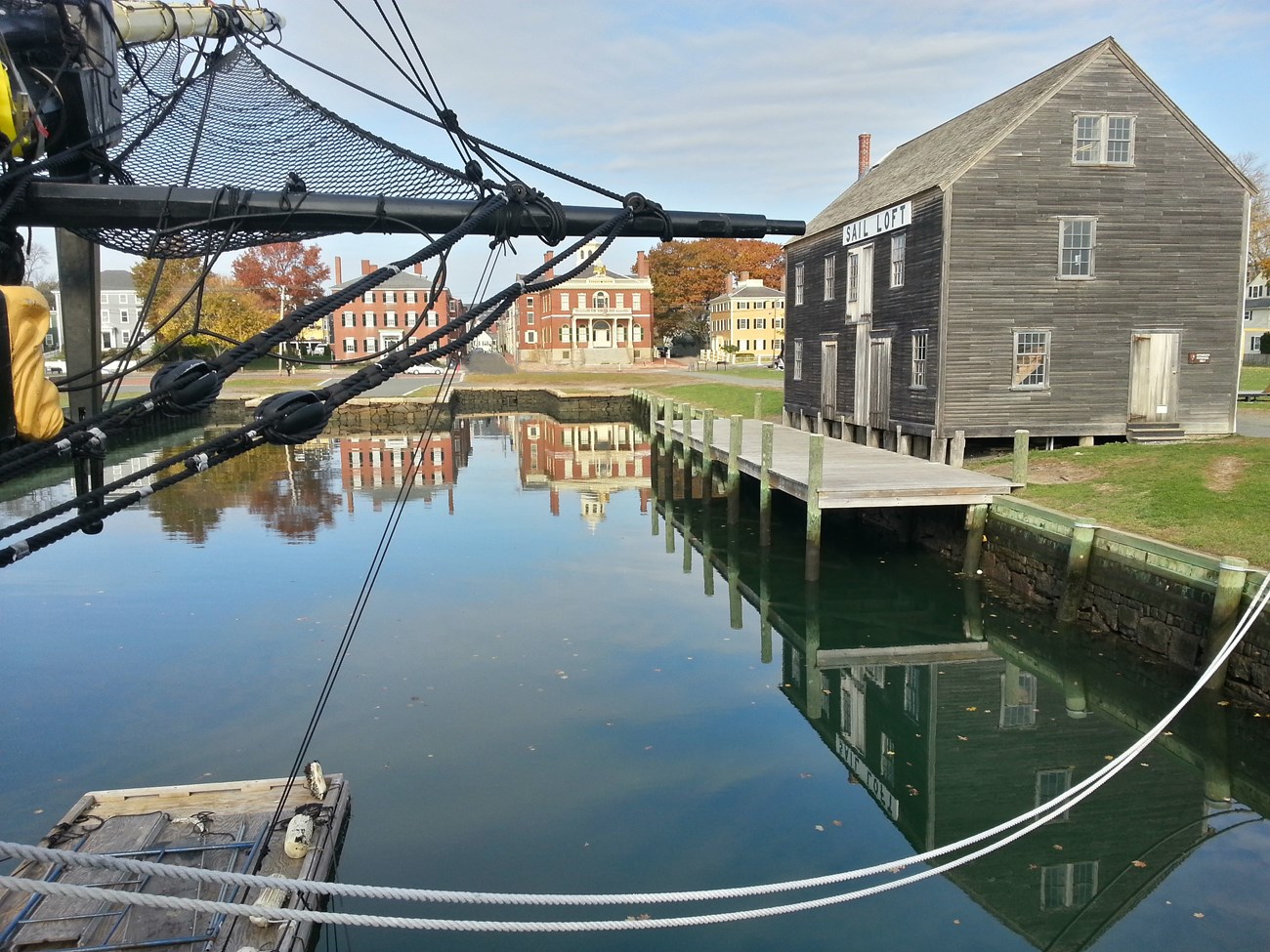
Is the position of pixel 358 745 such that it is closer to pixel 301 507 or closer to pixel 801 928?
pixel 801 928

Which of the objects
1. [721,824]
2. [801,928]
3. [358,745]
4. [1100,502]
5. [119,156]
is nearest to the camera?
[119,156]

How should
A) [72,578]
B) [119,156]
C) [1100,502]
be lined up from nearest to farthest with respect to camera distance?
[119,156], [1100,502], [72,578]

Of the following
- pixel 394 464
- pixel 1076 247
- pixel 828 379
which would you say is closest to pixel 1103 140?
pixel 1076 247

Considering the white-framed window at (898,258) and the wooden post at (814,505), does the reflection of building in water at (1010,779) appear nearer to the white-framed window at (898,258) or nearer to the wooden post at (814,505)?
the wooden post at (814,505)

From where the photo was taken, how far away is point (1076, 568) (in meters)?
13.9

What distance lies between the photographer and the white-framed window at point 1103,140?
21.4 m

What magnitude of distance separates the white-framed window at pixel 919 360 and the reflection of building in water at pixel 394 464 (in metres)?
11.8

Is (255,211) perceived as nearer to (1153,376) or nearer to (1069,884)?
(1069,884)

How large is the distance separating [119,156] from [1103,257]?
20838 mm

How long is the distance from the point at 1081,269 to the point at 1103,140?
9.02 feet

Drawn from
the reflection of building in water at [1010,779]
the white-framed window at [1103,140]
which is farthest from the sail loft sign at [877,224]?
the reflection of building in water at [1010,779]

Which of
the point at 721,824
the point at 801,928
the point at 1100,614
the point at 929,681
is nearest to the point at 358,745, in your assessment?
the point at 721,824

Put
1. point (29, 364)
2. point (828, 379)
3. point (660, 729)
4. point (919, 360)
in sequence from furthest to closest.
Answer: point (828, 379)
point (919, 360)
point (660, 729)
point (29, 364)

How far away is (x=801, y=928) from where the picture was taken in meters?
7.45
